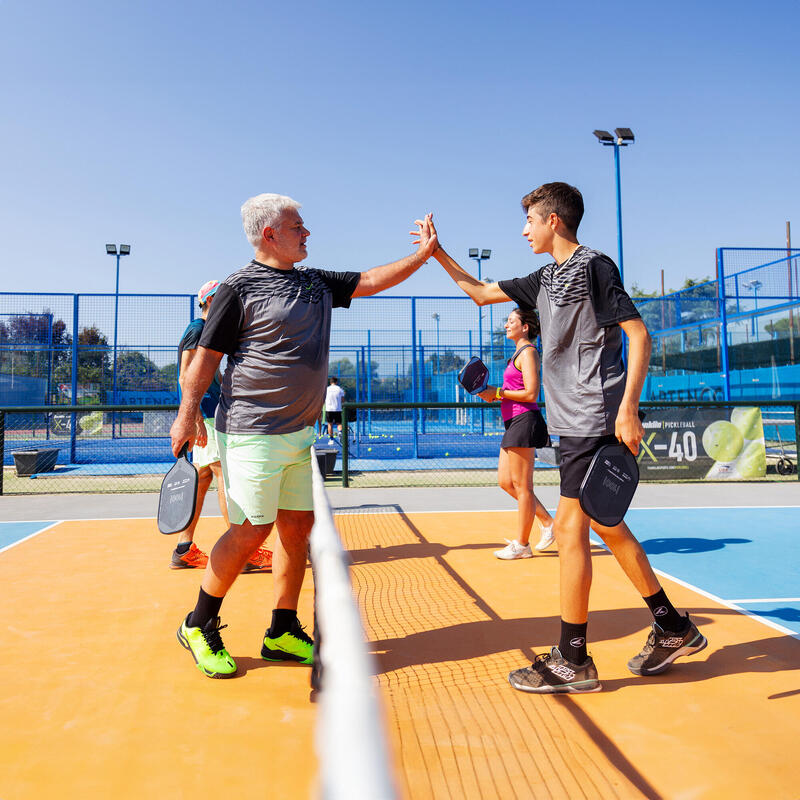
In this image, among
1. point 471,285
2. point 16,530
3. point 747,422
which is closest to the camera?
point 471,285

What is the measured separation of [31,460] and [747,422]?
12986 millimetres

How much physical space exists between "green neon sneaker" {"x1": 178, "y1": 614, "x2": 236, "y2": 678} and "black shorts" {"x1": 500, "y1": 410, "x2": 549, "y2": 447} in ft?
9.44

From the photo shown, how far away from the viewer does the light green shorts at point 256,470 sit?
116 inches

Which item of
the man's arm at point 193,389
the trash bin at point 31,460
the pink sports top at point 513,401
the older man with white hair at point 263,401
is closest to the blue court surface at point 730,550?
the pink sports top at point 513,401

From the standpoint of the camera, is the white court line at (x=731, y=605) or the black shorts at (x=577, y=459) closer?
the black shorts at (x=577, y=459)

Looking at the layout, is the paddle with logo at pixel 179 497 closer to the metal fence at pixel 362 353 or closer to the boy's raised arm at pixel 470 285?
the boy's raised arm at pixel 470 285

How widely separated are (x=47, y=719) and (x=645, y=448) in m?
10.0

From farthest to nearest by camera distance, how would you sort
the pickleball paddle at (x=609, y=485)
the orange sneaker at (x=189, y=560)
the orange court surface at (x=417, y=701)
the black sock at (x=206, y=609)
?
the orange sneaker at (x=189, y=560)
the black sock at (x=206, y=609)
the pickleball paddle at (x=609, y=485)
the orange court surface at (x=417, y=701)

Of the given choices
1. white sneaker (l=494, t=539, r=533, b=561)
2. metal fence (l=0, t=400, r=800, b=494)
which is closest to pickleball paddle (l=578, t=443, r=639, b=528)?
white sneaker (l=494, t=539, r=533, b=561)

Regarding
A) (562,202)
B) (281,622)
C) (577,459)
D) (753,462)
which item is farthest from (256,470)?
(753,462)

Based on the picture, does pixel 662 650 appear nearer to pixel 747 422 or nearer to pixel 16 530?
pixel 16 530

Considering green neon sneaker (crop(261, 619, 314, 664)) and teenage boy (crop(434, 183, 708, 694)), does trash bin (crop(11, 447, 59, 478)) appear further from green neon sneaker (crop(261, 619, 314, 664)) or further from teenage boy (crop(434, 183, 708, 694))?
teenage boy (crop(434, 183, 708, 694))

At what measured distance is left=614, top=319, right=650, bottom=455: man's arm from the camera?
2.73 meters

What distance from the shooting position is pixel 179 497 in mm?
3117
